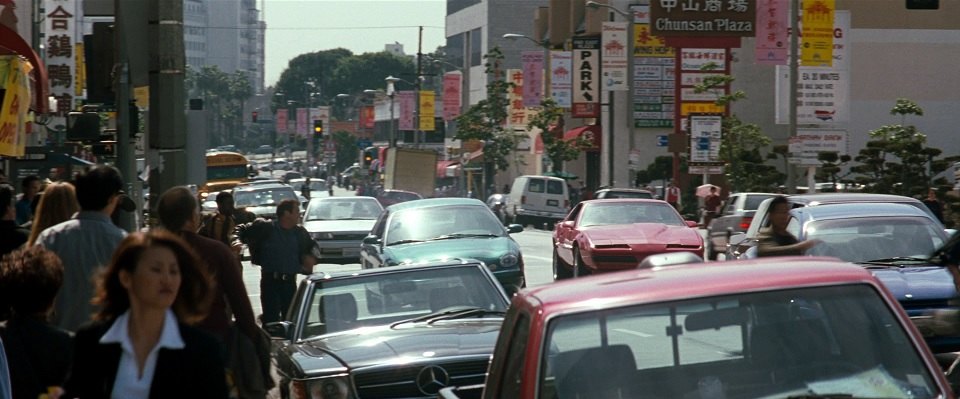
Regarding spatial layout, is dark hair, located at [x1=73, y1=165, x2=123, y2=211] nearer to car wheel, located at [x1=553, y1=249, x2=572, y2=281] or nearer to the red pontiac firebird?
the red pontiac firebird

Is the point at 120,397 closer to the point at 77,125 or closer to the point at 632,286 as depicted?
the point at 632,286

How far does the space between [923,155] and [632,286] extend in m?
40.4

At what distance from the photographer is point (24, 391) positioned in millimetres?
5531

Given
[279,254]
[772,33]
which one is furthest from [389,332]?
[772,33]

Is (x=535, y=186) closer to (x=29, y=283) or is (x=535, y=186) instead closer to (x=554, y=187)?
(x=554, y=187)

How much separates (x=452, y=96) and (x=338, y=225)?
61380 millimetres

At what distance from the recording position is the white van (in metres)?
56.2

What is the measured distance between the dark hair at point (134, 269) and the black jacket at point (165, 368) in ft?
0.30

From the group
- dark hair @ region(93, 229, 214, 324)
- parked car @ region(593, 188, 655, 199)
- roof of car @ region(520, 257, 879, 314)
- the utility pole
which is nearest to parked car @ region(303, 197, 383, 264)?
parked car @ region(593, 188, 655, 199)

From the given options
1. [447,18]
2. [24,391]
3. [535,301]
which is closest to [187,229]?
[24,391]

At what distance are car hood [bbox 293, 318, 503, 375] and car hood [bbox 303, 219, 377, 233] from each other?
67.0ft

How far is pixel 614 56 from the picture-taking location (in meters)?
51.9

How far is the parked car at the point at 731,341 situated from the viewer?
16.3ft

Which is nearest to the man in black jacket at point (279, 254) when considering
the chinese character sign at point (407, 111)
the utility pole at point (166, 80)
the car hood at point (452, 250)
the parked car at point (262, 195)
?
the utility pole at point (166, 80)
